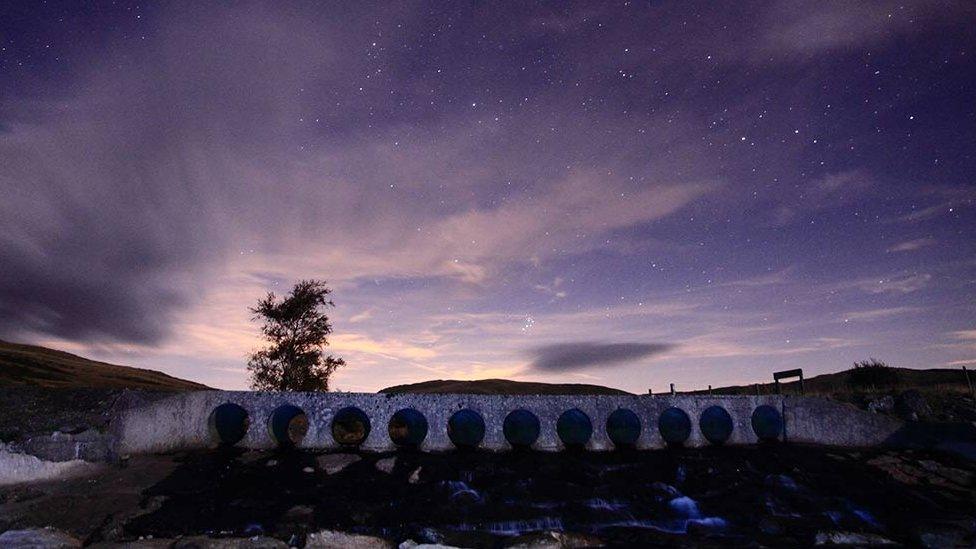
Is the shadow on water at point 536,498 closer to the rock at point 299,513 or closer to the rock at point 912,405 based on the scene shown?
the rock at point 299,513

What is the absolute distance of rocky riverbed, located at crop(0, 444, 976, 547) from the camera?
1050 centimetres

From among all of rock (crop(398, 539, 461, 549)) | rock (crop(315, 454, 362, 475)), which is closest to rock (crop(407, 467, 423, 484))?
rock (crop(315, 454, 362, 475))

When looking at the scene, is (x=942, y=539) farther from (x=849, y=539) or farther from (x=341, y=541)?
(x=341, y=541)

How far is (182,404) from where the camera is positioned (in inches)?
565

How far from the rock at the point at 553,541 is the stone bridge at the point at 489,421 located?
243 inches

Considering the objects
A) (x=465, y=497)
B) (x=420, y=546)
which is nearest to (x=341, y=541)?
(x=420, y=546)

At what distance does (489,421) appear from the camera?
55.4 feet

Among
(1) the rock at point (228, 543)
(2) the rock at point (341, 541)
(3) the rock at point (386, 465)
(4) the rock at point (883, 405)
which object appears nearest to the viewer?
(1) the rock at point (228, 543)

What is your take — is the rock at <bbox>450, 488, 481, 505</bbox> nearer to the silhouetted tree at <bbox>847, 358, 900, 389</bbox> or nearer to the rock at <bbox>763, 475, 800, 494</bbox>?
the rock at <bbox>763, 475, 800, 494</bbox>

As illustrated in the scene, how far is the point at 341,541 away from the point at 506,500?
431cm

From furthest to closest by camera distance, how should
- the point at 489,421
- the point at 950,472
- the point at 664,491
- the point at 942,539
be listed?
the point at 489,421 → the point at 950,472 → the point at 664,491 → the point at 942,539

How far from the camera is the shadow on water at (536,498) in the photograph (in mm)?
11031

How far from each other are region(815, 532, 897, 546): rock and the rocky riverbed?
39 mm

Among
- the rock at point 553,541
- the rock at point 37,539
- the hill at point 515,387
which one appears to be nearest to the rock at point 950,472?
the rock at point 553,541
